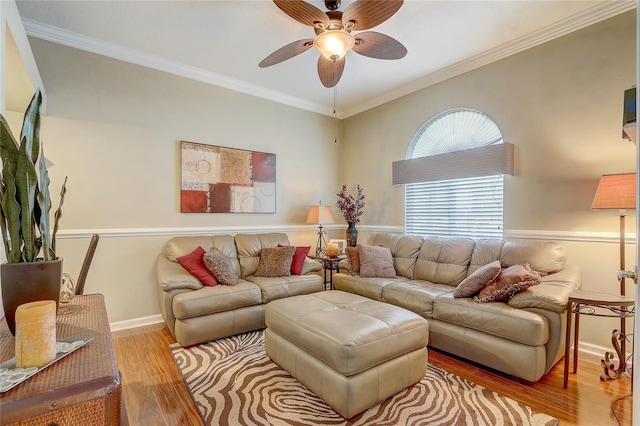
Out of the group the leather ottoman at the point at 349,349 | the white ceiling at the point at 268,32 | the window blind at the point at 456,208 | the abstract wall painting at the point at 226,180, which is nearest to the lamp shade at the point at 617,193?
the window blind at the point at 456,208

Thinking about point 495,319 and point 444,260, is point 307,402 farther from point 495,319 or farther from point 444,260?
point 444,260

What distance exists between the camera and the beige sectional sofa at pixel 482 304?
212 centimetres

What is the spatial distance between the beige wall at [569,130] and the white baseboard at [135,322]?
12.8 ft

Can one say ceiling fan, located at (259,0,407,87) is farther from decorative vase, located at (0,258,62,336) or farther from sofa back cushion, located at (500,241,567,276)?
sofa back cushion, located at (500,241,567,276)

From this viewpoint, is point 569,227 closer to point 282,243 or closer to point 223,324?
point 282,243

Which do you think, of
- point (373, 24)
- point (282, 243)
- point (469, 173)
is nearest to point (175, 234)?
point (282, 243)

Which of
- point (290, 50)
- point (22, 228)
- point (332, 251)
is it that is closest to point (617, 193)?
point (290, 50)

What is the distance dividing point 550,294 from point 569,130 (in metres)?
1.58

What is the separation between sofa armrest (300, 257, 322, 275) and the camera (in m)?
3.66

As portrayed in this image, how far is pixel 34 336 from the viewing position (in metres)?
0.83

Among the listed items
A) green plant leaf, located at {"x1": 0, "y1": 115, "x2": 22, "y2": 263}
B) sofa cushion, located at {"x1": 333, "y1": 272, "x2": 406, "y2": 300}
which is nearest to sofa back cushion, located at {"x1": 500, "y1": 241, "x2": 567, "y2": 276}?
sofa cushion, located at {"x1": 333, "y1": 272, "x2": 406, "y2": 300}

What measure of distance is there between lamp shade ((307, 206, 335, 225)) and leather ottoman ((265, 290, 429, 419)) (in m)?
1.90

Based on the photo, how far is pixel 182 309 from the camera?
2656mm

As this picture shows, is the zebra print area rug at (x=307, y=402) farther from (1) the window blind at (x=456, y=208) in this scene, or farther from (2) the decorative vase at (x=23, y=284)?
(1) the window blind at (x=456, y=208)
